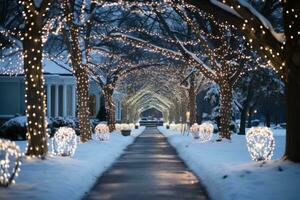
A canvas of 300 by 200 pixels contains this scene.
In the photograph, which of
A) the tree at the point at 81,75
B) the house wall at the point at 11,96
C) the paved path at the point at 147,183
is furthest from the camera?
the house wall at the point at 11,96

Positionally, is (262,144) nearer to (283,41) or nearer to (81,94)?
(283,41)

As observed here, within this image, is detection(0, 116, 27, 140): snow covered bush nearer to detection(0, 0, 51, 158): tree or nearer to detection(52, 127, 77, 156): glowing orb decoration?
detection(52, 127, 77, 156): glowing orb decoration

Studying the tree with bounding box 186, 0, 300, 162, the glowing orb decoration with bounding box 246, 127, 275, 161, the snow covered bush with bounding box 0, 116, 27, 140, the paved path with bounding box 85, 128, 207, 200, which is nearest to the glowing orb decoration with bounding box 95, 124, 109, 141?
the snow covered bush with bounding box 0, 116, 27, 140

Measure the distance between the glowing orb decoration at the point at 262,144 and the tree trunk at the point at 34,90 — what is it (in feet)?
20.6

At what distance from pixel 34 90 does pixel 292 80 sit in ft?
25.6

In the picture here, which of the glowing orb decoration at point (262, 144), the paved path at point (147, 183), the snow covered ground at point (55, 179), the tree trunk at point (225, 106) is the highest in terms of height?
the tree trunk at point (225, 106)

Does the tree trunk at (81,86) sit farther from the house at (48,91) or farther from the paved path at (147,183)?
the house at (48,91)

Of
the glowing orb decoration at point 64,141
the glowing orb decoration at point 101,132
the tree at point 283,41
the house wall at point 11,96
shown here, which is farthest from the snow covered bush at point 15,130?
the tree at point 283,41

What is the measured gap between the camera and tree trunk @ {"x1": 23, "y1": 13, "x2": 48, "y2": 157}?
17.0m

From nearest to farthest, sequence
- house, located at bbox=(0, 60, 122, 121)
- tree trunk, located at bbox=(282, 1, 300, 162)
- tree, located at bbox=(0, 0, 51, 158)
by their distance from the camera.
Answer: tree trunk, located at bbox=(282, 1, 300, 162) < tree, located at bbox=(0, 0, 51, 158) < house, located at bbox=(0, 60, 122, 121)

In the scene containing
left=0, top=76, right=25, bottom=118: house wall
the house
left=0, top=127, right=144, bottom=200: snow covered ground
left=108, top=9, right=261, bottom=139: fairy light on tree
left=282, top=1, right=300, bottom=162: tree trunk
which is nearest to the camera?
left=0, top=127, right=144, bottom=200: snow covered ground

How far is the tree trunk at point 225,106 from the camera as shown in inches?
1105

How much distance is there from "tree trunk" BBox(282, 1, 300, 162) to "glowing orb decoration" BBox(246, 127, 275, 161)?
2.36 meters

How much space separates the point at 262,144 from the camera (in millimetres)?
16469
